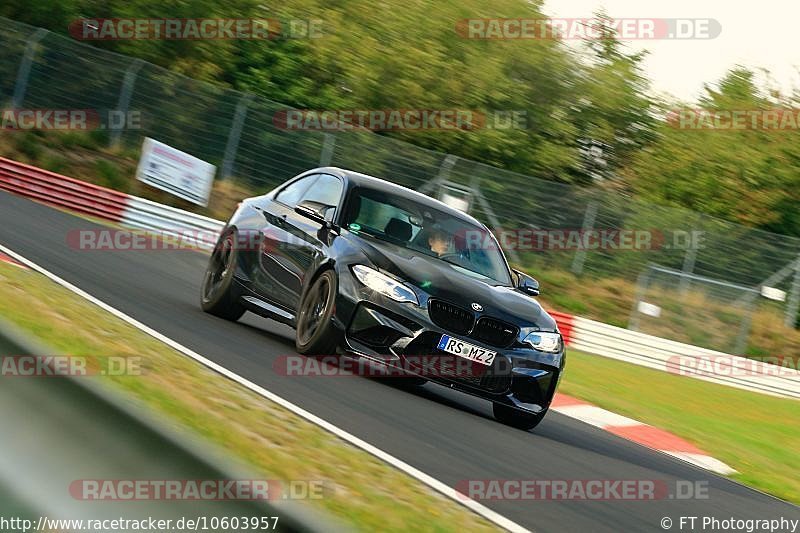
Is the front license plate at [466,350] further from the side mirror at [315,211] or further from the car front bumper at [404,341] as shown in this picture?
the side mirror at [315,211]

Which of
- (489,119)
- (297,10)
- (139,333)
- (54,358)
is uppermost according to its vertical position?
(297,10)

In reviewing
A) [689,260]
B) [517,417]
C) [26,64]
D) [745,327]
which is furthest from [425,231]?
[26,64]

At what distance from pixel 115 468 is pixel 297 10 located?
113 feet

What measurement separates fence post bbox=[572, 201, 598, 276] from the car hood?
16053 mm

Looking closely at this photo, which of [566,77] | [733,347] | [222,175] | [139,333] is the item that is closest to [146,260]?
[139,333]

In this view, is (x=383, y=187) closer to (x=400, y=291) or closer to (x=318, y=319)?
(x=318, y=319)

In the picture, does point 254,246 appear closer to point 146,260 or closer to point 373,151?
point 146,260

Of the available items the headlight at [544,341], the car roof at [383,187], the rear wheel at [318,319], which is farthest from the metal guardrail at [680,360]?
the rear wheel at [318,319]

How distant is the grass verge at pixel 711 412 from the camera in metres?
11.7

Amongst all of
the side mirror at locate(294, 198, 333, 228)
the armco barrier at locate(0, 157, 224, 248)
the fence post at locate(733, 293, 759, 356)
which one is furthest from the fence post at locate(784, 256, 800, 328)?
the side mirror at locate(294, 198, 333, 228)

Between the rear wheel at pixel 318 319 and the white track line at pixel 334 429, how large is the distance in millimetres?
957

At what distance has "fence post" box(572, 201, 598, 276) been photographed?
25578 millimetres

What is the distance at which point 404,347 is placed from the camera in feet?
29.3

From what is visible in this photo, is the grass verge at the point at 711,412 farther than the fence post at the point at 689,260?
No
